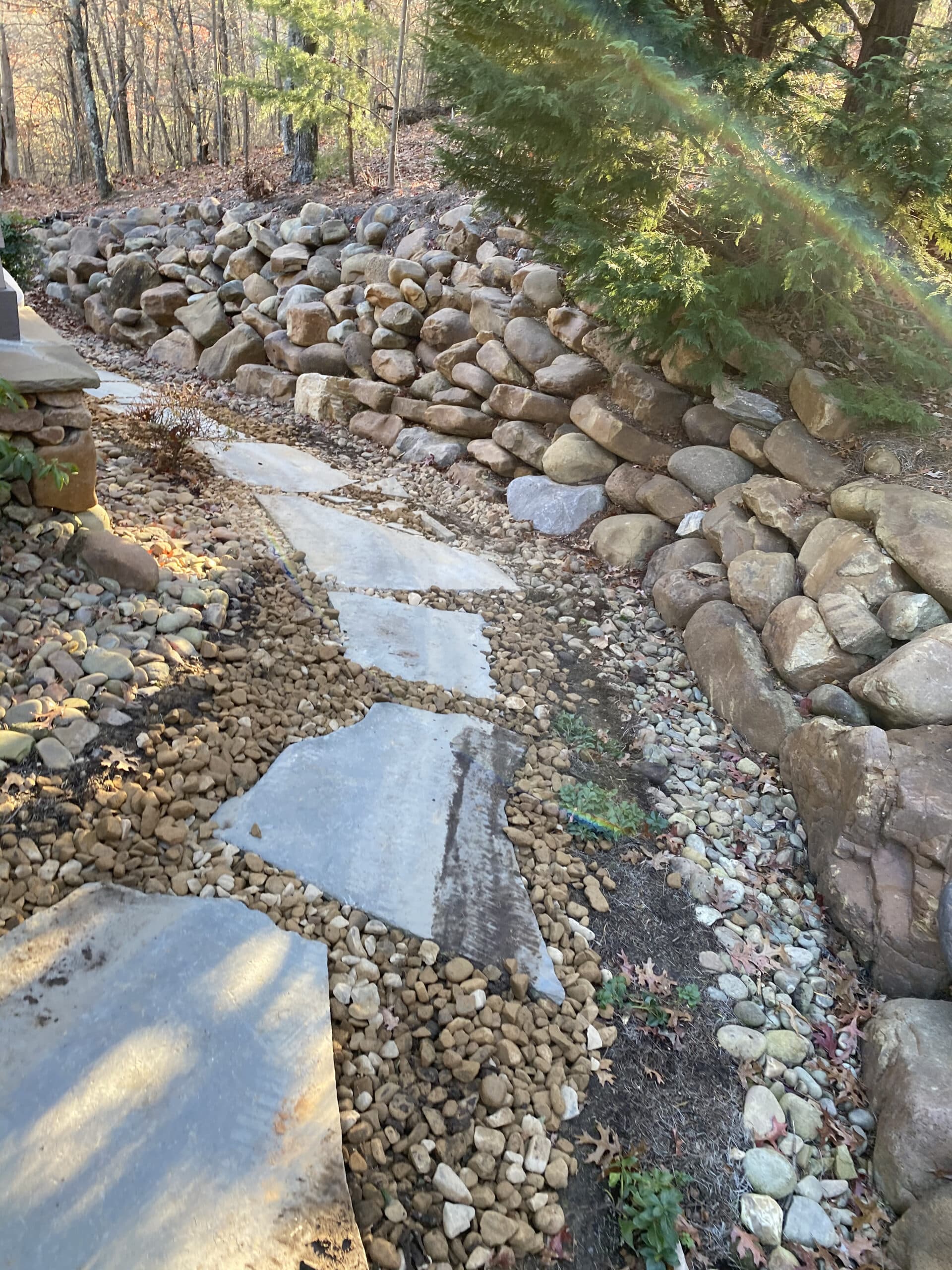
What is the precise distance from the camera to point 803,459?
3.96 m

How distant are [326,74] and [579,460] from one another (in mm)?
5607

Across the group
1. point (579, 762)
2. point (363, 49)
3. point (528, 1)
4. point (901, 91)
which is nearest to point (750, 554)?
point (579, 762)

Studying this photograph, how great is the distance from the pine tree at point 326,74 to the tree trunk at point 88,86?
4.09 metres

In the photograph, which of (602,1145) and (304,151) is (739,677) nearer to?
(602,1145)

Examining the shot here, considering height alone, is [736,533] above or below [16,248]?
below

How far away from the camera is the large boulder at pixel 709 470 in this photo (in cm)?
439

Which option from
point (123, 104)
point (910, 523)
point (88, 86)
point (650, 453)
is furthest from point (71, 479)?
point (123, 104)

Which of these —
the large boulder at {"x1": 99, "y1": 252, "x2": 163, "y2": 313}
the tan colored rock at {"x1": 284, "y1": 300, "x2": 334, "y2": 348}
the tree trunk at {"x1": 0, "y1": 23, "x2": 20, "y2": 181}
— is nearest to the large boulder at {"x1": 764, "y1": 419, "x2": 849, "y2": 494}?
the tan colored rock at {"x1": 284, "y1": 300, "x2": 334, "y2": 348}

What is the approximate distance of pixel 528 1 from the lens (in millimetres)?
3939

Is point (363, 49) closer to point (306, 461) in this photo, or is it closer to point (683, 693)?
point (306, 461)

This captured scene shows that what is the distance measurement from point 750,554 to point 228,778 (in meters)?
2.62

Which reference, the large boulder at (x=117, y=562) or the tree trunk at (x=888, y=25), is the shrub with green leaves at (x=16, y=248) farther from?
the tree trunk at (x=888, y=25)

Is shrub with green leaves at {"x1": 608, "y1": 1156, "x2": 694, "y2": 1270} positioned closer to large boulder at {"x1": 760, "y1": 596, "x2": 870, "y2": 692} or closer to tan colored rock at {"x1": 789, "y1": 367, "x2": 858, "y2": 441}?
large boulder at {"x1": 760, "y1": 596, "x2": 870, "y2": 692}

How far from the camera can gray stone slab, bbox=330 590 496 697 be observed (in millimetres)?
3418
